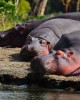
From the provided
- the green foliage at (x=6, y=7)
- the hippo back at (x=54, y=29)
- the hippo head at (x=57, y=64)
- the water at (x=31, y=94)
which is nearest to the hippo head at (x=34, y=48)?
the hippo back at (x=54, y=29)

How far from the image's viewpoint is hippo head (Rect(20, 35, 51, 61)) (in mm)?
11530

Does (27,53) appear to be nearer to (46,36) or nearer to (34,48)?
(34,48)

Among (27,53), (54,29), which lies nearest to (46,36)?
(54,29)

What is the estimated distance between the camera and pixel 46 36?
41.2 feet

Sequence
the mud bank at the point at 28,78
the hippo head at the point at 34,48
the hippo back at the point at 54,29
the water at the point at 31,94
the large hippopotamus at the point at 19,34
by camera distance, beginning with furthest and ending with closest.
Result: the large hippopotamus at the point at 19,34, the hippo back at the point at 54,29, the hippo head at the point at 34,48, the mud bank at the point at 28,78, the water at the point at 31,94

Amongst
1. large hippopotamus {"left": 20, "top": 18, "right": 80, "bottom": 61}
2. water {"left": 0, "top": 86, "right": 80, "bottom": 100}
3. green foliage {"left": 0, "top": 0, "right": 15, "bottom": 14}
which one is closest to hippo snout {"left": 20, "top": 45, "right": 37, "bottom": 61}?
large hippopotamus {"left": 20, "top": 18, "right": 80, "bottom": 61}

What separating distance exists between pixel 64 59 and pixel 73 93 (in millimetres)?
914

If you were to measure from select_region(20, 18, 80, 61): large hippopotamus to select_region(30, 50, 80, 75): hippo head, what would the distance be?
4.33 ft

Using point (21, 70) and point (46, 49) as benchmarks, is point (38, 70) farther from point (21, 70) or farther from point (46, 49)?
point (46, 49)

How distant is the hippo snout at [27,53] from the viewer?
37.9 feet

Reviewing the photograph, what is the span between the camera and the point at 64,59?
10133 millimetres

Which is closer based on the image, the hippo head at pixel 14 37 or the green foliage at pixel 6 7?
the hippo head at pixel 14 37

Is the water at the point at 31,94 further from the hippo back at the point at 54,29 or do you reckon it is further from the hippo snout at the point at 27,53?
the hippo back at the point at 54,29

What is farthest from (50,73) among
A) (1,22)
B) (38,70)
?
(1,22)
